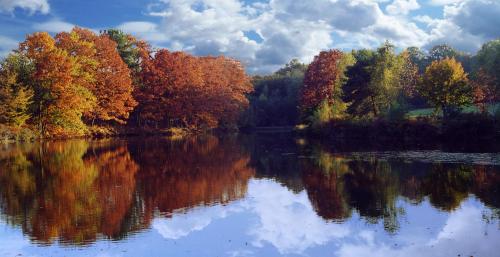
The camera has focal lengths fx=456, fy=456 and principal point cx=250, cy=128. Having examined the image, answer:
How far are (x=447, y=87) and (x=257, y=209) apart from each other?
3658 centimetres

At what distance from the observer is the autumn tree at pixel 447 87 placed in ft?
151

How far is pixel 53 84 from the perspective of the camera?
5512 centimetres

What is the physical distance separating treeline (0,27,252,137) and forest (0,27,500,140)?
5.3 inches

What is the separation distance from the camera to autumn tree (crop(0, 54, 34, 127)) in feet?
169

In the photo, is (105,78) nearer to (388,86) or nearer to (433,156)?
(388,86)

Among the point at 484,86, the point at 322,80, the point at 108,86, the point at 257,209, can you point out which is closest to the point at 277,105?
the point at 322,80

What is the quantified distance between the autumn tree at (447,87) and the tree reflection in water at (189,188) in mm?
21017

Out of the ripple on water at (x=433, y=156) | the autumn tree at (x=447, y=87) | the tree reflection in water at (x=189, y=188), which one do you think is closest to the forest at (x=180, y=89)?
the autumn tree at (x=447, y=87)

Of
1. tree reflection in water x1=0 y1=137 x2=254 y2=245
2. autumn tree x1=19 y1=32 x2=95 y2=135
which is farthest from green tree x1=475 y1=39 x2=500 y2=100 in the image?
autumn tree x1=19 y1=32 x2=95 y2=135

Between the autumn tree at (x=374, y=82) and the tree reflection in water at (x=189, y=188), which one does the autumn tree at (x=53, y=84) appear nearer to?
the tree reflection in water at (x=189, y=188)

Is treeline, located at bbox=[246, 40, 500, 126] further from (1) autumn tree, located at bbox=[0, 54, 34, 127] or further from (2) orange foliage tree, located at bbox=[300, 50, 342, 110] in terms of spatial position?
(1) autumn tree, located at bbox=[0, 54, 34, 127]

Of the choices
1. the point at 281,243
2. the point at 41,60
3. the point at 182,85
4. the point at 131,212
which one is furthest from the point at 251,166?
the point at 182,85

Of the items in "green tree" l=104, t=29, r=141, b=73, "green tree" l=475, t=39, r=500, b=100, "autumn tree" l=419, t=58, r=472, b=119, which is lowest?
"autumn tree" l=419, t=58, r=472, b=119

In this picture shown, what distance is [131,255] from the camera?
11305 mm
